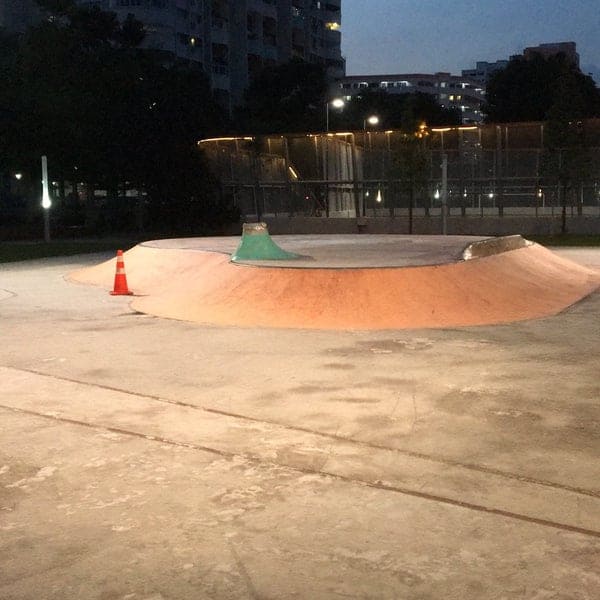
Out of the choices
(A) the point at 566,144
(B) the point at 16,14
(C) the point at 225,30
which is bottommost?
(A) the point at 566,144

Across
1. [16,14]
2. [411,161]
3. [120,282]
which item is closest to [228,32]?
[16,14]

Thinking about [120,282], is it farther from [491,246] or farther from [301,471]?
[301,471]

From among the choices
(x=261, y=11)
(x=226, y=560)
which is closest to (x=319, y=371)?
(x=226, y=560)

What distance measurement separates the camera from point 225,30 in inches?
3504

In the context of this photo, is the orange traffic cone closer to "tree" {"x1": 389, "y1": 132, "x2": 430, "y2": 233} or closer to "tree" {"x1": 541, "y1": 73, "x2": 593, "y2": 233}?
"tree" {"x1": 389, "y1": 132, "x2": 430, "y2": 233}

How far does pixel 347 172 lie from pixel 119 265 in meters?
28.0

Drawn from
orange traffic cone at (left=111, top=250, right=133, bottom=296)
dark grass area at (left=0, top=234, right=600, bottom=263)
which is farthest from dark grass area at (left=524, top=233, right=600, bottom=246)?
orange traffic cone at (left=111, top=250, right=133, bottom=296)

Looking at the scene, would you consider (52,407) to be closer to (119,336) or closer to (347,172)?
(119,336)

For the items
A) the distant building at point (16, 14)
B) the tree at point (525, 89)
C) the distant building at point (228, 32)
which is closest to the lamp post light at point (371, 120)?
the distant building at point (228, 32)

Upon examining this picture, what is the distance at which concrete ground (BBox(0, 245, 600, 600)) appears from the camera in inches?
172

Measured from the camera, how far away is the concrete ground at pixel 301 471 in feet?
14.4

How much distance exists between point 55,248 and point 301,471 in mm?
29648

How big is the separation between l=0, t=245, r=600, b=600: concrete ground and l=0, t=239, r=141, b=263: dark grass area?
19.4 metres

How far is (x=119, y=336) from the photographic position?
477 inches
